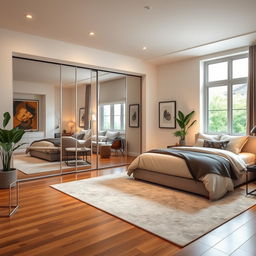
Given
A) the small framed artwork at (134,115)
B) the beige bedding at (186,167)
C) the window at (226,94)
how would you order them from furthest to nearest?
the small framed artwork at (134,115) < the window at (226,94) < the beige bedding at (186,167)

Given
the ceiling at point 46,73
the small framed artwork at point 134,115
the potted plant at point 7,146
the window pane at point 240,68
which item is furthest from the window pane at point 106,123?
the window pane at point 240,68

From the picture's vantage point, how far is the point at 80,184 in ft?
14.9

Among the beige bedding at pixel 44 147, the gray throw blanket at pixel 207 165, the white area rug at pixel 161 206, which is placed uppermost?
the beige bedding at pixel 44 147

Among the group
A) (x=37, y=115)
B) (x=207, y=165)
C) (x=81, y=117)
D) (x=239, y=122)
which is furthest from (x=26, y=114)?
(x=239, y=122)

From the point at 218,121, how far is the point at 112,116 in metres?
2.84

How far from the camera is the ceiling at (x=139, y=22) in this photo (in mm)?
3635

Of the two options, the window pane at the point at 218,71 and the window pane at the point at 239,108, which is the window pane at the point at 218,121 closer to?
the window pane at the point at 239,108

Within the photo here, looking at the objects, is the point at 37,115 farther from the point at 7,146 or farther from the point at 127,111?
the point at 127,111

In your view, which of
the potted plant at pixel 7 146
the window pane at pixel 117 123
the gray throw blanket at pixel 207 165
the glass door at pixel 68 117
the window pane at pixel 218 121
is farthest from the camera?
the window pane at pixel 117 123

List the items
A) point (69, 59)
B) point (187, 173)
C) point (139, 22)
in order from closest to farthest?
point (187, 173) → point (139, 22) → point (69, 59)

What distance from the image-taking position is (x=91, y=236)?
2.53 metres

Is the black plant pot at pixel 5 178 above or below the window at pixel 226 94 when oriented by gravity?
below

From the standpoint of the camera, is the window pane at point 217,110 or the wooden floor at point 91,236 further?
the window pane at point 217,110

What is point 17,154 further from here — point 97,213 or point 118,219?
point 118,219
